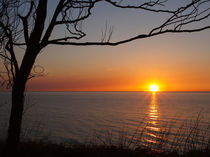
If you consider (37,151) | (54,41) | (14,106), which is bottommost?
(37,151)

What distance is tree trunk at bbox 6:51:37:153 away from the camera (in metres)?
3.47

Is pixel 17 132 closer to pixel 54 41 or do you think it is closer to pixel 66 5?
pixel 54 41

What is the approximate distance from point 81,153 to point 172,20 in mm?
3335

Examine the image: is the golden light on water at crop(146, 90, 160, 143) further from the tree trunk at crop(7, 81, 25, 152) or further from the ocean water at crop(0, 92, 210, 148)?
the tree trunk at crop(7, 81, 25, 152)

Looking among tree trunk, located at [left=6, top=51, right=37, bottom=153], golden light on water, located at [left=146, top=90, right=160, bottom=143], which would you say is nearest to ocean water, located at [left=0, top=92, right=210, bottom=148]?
golden light on water, located at [left=146, top=90, right=160, bottom=143]

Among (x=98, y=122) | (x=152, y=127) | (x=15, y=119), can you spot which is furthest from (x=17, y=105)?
(x=98, y=122)

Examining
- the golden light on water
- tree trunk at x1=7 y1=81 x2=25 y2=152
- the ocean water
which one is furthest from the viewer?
the ocean water

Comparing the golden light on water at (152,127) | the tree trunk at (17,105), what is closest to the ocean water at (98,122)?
the golden light on water at (152,127)

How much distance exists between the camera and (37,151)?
4.06 meters

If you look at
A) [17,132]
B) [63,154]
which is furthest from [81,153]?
[17,132]

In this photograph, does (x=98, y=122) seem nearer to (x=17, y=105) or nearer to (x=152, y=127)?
(x=152, y=127)

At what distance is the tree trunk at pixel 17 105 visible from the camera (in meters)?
3.47

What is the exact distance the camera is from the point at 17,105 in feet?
11.5

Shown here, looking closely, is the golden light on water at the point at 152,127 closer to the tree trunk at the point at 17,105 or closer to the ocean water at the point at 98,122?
the ocean water at the point at 98,122
